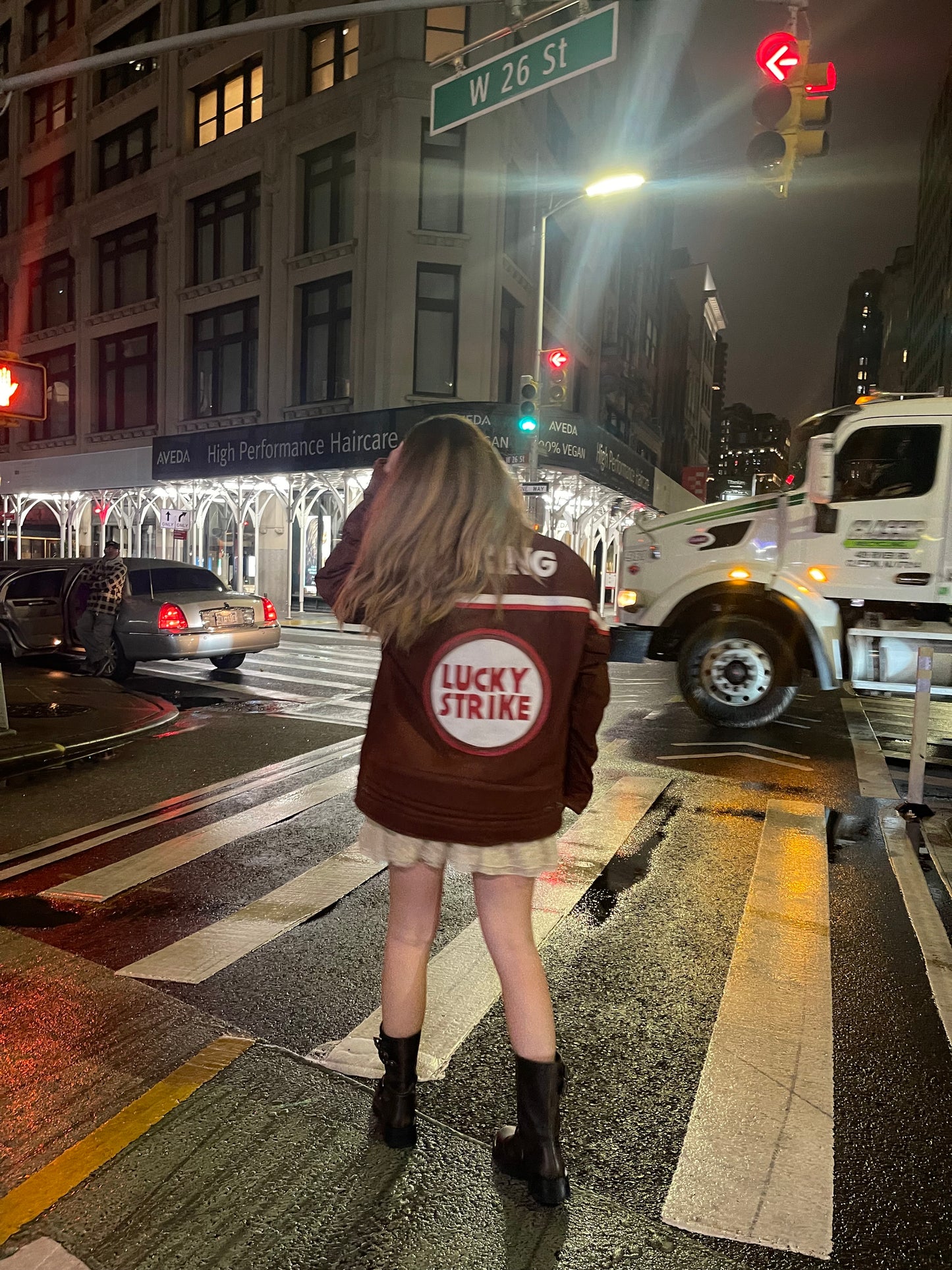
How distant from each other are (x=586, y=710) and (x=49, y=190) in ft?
130

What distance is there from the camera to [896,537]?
8.63 m

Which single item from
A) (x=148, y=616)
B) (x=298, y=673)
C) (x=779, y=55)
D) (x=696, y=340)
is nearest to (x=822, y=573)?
(x=779, y=55)

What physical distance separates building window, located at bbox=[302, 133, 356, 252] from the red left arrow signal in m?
18.1

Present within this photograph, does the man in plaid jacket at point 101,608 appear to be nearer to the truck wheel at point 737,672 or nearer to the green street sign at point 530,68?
the green street sign at point 530,68

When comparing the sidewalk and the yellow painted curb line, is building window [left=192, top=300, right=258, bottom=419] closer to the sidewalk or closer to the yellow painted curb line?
the sidewalk

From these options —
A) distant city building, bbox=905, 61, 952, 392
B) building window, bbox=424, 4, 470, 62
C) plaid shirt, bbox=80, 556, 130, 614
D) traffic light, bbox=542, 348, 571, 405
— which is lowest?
plaid shirt, bbox=80, 556, 130, 614

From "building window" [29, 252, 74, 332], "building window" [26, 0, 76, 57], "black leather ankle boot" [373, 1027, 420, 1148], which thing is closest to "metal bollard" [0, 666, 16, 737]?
"black leather ankle boot" [373, 1027, 420, 1148]

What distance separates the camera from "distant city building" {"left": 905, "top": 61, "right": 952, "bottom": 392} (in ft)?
239

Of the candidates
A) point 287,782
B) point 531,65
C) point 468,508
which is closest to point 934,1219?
point 468,508

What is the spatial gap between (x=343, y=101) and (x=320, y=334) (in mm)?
5974

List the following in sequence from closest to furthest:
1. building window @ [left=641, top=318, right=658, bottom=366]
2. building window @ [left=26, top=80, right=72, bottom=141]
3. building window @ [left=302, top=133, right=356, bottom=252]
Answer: building window @ [left=302, top=133, right=356, bottom=252] → building window @ [left=26, top=80, right=72, bottom=141] → building window @ [left=641, top=318, right=658, bottom=366]

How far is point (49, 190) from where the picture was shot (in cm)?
3381

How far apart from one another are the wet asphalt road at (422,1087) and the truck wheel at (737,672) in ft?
9.35

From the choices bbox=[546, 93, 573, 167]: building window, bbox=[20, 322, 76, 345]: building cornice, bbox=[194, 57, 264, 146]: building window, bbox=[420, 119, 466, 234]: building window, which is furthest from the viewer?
bbox=[20, 322, 76, 345]: building cornice
